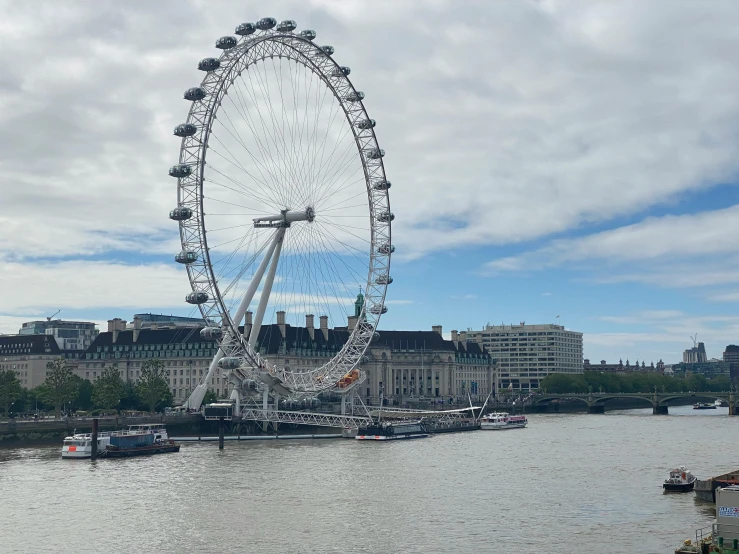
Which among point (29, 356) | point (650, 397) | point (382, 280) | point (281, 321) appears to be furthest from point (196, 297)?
point (650, 397)

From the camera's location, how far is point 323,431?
4577 inches

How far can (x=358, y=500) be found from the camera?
188 feet

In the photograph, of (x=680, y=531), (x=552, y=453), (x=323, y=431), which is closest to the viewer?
(x=680, y=531)

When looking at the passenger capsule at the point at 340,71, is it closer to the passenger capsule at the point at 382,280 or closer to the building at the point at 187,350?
the passenger capsule at the point at 382,280

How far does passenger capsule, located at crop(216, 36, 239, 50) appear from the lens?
90000 millimetres

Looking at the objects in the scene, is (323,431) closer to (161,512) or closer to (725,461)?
(725,461)

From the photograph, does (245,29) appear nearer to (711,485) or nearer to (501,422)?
(711,485)

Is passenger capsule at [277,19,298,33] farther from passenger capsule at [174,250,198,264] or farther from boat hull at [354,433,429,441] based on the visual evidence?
boat hull at [354,433,429,441]

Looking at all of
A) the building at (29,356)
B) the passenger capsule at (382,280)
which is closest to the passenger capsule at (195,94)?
the passenger capsule at (382,280)

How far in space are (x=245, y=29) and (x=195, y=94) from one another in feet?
27.5

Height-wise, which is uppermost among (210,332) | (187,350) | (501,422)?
(187,350)

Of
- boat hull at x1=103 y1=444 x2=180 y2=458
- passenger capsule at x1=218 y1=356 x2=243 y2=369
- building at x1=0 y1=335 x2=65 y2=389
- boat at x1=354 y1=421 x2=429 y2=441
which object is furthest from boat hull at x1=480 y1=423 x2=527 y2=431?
building at x1=0 y1=335 x2=65 y2=389

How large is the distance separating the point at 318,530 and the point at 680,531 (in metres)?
17.2

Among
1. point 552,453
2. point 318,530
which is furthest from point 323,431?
point 318,530
